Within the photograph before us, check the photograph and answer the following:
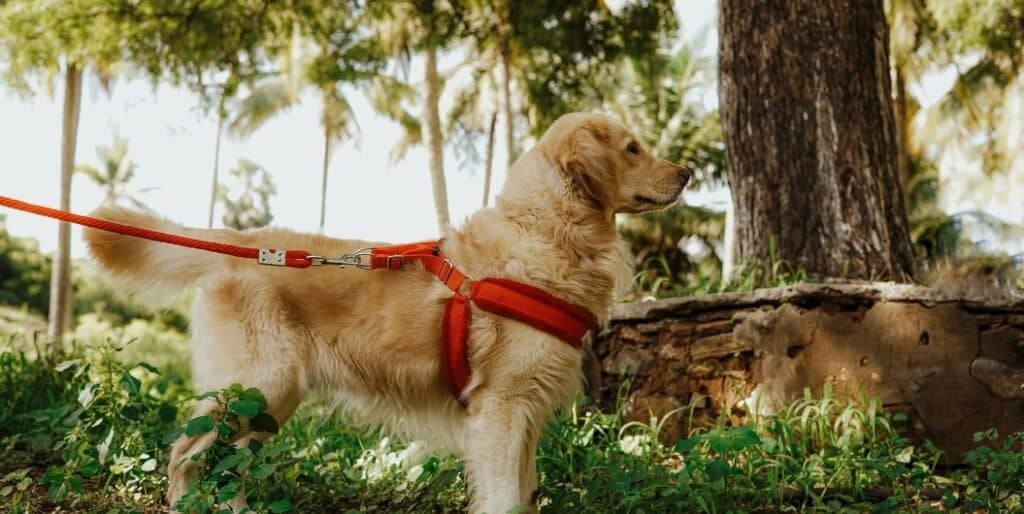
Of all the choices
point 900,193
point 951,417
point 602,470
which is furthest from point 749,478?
point 900,193

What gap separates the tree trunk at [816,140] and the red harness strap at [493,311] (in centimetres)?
287

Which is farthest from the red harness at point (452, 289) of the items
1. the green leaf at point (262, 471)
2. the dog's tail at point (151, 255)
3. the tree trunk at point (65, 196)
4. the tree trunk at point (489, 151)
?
the tree trunk at point (489, 151)

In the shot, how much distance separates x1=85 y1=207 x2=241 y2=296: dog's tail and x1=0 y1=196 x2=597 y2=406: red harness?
116mm

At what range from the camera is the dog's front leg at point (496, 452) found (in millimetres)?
3211

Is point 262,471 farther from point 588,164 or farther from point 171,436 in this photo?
point 588,164

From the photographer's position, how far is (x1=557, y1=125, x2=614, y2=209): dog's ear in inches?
135

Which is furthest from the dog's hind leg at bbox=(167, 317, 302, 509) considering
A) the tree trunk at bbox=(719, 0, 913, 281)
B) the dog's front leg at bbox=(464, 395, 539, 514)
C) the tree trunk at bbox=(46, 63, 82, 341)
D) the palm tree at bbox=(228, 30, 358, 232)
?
the palm tree at bbox=(228, 30, 358, 232)

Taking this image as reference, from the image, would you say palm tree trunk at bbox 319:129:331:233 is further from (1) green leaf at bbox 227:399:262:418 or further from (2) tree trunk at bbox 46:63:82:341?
(1) green leaf at bbox 227:399:262:418

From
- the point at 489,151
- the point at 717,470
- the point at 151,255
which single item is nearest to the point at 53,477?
the point at 151,255

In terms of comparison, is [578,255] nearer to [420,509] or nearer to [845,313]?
[420,509]

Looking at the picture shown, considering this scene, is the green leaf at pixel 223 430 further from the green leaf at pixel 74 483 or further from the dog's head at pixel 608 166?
the dog's head at pixel 608 166

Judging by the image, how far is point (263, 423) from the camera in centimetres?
316

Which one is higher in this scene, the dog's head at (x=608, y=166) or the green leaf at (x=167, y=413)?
the dog's head at (x=608, y=166)

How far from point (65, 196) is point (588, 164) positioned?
729 inches
